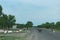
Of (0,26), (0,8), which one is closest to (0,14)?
(0,8)

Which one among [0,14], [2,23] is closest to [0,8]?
[0,14]

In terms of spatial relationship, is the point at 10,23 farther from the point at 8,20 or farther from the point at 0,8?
the point at 0,8

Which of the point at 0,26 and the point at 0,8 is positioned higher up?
the point at 0,8

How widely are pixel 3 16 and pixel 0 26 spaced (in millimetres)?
16670

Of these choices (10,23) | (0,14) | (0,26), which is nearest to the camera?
(0,26)

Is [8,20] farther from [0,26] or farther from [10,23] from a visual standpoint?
[0,26]

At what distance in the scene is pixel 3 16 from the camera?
5531 inches

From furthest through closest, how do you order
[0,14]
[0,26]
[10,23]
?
[10,23] < [0,14] < [0,26]

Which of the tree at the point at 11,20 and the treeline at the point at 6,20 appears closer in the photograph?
the treeline at the point at 6,20

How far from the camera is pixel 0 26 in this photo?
12481 cm

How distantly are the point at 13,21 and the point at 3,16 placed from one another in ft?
45.2

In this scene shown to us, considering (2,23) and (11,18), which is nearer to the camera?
(2,23)

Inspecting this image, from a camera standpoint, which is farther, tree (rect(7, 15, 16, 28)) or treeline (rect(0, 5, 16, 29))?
tree (rect(7, 15, 16, 28))

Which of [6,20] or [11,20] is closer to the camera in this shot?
[6,20]
